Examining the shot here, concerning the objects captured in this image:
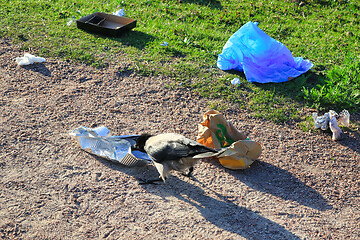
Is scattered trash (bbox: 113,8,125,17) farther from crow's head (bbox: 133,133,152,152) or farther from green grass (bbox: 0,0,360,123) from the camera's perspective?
crow's head (bbox: 133,133,152,152)

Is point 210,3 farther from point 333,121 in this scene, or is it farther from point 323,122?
point 333,121

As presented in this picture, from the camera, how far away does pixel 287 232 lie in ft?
12.6

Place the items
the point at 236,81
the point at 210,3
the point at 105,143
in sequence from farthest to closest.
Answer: the point at 210,3 < the point at 236,81 < the point at 105,143

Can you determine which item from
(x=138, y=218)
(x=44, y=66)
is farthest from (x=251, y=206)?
(x=44, y=66)

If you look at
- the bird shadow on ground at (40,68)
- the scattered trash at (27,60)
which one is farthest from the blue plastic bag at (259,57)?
the scattered trash at (27,60)

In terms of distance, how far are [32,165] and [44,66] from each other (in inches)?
109

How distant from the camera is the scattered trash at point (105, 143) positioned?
462cm

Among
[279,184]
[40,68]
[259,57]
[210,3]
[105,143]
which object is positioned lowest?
[40,68]

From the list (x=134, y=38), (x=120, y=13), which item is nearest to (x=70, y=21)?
(x=120, y=13)

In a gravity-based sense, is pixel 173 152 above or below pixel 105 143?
above

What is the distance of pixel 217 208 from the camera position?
13.4 feet

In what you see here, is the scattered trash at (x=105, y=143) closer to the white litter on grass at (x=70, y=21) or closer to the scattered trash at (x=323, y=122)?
the scattered trash at (x=323, y=122)

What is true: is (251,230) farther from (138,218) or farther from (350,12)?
(350,12)

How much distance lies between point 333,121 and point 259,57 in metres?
2.01
